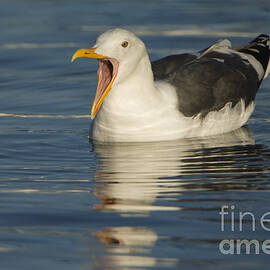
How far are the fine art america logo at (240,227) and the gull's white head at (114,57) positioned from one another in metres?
2.26

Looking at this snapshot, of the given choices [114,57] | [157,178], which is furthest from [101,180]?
[114,57]

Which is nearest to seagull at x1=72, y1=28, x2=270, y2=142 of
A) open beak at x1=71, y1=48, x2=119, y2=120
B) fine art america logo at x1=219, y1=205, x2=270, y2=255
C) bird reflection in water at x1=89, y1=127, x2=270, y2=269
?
open beak at x1=71, y1=48, x2=119, y2=120

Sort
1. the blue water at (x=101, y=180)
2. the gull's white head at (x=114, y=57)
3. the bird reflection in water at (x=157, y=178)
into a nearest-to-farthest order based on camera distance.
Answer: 1. the blue water at (x=101, y=180)
2. the bird reflection in water at (x=157, y=178)
3. the gull's white head at (x=114, y=57)

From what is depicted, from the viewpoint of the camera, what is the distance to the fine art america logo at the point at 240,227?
20.2ft

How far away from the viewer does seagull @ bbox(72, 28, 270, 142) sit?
29.1 feet

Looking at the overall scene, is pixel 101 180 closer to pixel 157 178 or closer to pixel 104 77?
pixel 157 178

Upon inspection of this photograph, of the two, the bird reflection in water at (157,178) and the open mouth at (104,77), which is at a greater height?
the open mouth at (104,77)

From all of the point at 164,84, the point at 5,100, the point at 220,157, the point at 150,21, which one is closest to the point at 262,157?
the point at 220,157

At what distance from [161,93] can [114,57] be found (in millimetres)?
877

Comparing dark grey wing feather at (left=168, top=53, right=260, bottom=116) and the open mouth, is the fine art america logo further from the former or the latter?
dark grey wing feather at (left=168, top=53, right=260, bottom=116)

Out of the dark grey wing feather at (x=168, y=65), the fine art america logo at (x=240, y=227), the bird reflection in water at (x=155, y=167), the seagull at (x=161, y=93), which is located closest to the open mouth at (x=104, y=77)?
the seagull at (x=161, y=93)

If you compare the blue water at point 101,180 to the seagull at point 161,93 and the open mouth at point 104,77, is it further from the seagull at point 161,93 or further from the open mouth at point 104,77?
the open mouth at point 104,77

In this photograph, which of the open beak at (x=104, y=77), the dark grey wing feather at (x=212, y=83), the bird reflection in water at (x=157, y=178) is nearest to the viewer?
the bird reflection in water at (x=157, y=178)

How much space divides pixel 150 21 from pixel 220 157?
721 centimetres
